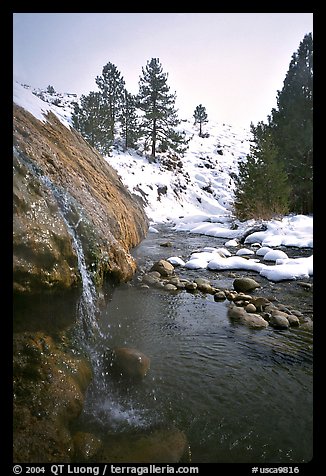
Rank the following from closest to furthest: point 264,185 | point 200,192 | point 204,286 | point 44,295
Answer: point 44,295 → point 204,286 → point 264,185 → point 200,192

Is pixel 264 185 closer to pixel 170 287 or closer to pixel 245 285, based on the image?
pixel 245 285

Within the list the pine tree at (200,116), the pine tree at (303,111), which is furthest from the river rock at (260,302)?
the pine tree at (200,116)

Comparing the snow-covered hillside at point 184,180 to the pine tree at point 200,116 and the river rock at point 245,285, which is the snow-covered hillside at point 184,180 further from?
the river rock at point 245,285

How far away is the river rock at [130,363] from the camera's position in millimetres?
2857

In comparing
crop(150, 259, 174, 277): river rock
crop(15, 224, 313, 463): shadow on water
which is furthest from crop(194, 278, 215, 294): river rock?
crop(15, 224, 313, 463): shadow on water

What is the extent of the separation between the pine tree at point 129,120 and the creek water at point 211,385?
2497cm

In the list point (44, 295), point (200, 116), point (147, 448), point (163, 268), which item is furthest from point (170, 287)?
point (200, 116)

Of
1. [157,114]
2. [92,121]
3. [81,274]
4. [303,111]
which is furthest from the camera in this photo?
[157,114]

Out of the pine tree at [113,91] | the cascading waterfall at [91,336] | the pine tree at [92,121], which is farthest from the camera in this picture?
the pine tree at [113,91]

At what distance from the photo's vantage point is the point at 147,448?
2037 millimetres

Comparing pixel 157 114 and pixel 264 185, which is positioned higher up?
pixel 157 114

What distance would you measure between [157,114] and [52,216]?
24.3m
